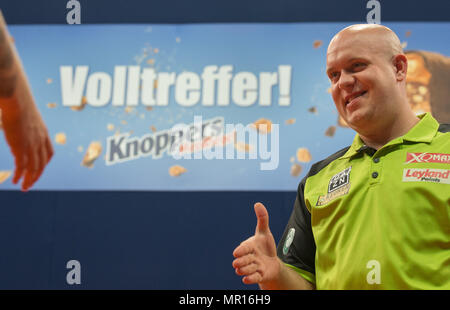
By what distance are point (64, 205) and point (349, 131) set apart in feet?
4.78

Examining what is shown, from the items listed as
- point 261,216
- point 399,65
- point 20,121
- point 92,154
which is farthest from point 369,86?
point 92,154

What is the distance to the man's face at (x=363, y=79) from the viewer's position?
1.26m

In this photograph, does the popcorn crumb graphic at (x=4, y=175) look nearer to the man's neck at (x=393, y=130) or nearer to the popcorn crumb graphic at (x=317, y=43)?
the popcorn crumb graphic at (x=317, y=43)

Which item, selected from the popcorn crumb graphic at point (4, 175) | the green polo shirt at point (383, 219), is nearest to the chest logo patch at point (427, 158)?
the green polo shirt at point (383, 219)

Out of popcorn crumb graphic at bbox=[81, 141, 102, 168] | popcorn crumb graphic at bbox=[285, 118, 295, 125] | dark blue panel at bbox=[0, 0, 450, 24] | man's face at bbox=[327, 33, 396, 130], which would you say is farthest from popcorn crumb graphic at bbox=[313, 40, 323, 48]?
man's face at bbox=[327, 33, 396, 130]

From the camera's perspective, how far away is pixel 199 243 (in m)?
2.54

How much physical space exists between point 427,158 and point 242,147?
1.32 m

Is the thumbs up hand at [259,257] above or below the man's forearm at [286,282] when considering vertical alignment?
above

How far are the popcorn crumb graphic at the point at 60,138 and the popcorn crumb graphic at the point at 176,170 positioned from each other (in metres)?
0.54

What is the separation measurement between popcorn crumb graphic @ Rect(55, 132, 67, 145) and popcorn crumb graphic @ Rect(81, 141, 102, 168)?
0.13m

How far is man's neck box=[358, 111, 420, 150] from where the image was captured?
50.8 inches
